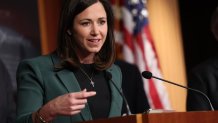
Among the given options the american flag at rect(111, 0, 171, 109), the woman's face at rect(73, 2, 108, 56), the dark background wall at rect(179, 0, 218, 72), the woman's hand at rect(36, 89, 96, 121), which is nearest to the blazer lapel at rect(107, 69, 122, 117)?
the woman's face at rect(73, 2, 108, 56)

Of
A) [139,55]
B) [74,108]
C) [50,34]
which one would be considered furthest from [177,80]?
[74,108]

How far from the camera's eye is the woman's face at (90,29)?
10.6 feet

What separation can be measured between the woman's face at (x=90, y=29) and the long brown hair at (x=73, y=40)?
34 mm

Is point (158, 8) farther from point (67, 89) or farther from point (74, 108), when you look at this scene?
point (74, 108)

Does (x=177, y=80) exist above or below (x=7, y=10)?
below

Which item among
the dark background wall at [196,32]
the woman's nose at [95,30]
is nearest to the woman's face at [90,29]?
the woman's nose at [95,30]

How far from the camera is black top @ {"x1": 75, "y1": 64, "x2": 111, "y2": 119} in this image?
3143mm

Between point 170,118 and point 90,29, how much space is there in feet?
3.22

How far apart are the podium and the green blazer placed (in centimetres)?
61

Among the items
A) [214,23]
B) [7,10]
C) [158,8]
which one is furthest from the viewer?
[158,8]

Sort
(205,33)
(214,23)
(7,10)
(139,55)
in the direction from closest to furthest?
(214,23) < (7,10) < (139,55) < (205,33)

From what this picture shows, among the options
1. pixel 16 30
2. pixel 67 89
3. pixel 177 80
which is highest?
pixel 16 30

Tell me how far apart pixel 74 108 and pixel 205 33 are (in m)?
3.91

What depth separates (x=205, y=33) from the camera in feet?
20.5
